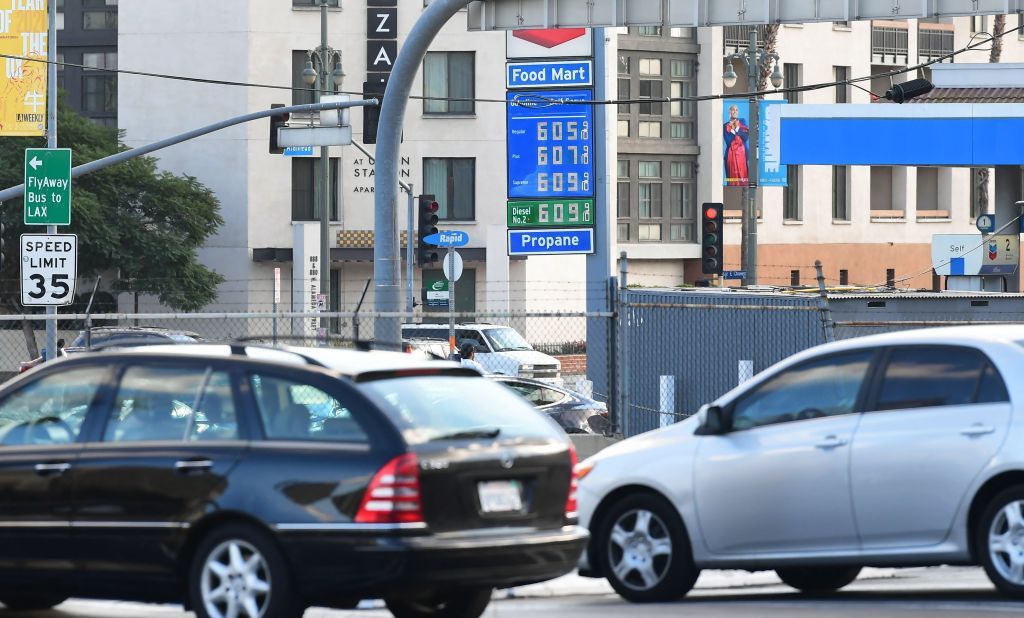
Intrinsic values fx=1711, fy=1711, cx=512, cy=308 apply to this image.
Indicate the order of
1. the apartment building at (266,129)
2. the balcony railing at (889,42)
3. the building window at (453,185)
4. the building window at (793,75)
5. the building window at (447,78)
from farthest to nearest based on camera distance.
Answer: the balcony railing at (889,42) → the building window at (793,75) → the building window at (453,185) → the building window at (447,78) → the apartment building at (266,129)

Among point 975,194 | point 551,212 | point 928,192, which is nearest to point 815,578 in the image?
point 551,212

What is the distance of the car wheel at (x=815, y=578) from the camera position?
1141 centimetres

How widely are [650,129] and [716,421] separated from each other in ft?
185

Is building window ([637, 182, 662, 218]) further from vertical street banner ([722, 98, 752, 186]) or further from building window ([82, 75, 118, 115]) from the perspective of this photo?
building window ([82, 75, 118, 115])

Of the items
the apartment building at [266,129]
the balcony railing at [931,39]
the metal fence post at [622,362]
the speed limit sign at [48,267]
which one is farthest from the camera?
the balcony railing at [931,39]

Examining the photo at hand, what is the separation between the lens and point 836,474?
406 inches

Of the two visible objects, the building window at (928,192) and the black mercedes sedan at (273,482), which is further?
the building window at (928,192)

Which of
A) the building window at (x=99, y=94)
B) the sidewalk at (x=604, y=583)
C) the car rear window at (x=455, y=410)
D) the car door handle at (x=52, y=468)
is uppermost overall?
the building window at (x=99, y=94)

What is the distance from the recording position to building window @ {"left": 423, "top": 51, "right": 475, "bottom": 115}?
54.5 meters

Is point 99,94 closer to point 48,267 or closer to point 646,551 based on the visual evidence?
point 48,267

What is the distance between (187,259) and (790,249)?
1128 inches

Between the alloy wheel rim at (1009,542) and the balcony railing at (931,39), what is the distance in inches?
2608

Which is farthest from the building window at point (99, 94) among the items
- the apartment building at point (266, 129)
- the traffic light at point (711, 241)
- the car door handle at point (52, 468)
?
the car door handle at point (52, 468)

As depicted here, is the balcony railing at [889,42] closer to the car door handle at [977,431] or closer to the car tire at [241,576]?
the car door handle at [977,431]
